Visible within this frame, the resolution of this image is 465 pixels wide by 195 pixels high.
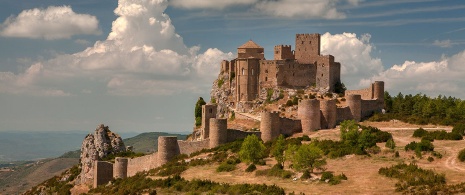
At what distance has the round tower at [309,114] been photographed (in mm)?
58438

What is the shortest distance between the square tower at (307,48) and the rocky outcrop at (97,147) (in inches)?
926

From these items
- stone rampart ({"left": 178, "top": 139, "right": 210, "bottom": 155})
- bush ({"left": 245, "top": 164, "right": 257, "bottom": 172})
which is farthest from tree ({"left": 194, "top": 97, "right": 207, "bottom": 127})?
bush ({"left": 245, "top": 164, "right": 257, "bottom": 172})

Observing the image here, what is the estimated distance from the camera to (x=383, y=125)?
61.8 metres

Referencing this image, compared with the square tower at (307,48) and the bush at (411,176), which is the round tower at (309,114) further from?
the bush at (411,176)

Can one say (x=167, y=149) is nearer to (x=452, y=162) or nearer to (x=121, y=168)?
(x=121, y=168)

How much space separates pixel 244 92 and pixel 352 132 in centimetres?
2220

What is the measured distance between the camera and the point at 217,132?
56.9 meters

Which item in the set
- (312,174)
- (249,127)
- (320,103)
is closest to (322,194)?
(312,174)

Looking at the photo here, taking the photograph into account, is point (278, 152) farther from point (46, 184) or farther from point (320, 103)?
point (46, 184)

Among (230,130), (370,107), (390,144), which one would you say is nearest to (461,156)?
(390,144)

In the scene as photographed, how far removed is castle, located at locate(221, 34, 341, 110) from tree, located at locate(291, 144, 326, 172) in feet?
80.8

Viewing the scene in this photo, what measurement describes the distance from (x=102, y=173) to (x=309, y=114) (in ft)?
71.7

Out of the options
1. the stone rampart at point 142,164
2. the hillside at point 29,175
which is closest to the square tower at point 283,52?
the stone rampart at point 142,164

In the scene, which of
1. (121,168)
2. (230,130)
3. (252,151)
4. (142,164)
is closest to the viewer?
(252,151)
